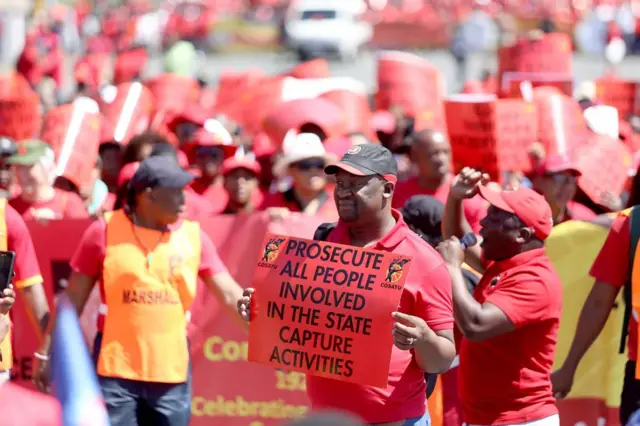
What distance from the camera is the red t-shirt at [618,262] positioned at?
5.91 metres

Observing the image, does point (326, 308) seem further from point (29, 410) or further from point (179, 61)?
point (179, 61)

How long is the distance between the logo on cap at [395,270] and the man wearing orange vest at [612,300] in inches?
49.5

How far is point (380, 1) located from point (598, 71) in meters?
13.6

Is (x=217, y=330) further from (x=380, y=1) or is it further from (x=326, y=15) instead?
(x=380, y=1)

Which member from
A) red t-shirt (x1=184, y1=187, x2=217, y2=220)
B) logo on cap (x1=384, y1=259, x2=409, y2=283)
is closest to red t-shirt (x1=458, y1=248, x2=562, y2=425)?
logo on cap (x1=384, y1=259, x2=409, y2=283)

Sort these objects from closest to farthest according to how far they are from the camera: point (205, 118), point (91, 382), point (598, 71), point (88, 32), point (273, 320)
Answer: point (91, 382) → point (273, 320) → point (205, 118) → point (598, 71) → point (88, 32)

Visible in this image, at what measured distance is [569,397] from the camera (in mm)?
7730

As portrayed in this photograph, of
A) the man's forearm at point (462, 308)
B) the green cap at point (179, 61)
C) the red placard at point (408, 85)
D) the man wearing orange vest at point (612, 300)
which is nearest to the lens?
the man's forearm at point (462, 308)

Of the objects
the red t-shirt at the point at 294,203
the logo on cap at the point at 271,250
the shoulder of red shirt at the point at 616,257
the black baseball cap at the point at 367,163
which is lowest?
the red t-shirt at the point at 294,203

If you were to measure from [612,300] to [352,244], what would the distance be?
144 centimetres

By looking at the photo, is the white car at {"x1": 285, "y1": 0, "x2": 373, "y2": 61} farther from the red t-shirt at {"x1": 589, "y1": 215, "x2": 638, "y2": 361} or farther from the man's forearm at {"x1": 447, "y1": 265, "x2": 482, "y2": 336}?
the man's forearm at {"x1": 447, "y1": 265, "x2": 482, "y2": 336}

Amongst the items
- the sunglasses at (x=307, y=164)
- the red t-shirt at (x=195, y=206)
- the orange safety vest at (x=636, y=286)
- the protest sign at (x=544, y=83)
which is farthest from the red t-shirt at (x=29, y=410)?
the protest sign at (x=544, y=83)

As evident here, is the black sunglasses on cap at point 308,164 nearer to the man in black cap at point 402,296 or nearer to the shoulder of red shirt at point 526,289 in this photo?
the shoulder of red shirt at point 526,289

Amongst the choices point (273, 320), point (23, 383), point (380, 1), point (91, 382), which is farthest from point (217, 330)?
point (380, 1)
